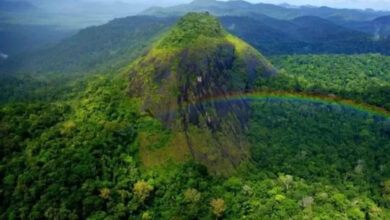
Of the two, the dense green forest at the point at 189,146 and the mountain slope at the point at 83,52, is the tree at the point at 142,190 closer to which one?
the dense green forest at the point at 189,146

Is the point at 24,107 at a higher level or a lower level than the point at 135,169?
higher

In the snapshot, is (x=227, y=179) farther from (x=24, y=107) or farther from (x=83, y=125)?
(x=24, y=107)

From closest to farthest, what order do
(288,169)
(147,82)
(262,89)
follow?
1. (288,169)
2. (147,82)
3. (262,89)

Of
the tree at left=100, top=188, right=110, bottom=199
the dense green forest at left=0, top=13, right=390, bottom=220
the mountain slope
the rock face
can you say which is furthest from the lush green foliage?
the mountain slope

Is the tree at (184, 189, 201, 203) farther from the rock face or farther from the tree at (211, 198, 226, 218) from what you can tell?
the rock face

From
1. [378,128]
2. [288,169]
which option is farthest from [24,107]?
[378,128]

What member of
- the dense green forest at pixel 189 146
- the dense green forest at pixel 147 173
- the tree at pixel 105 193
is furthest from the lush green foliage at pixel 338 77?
the tree at pixel 105 193

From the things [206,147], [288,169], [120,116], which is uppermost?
[120,116]
